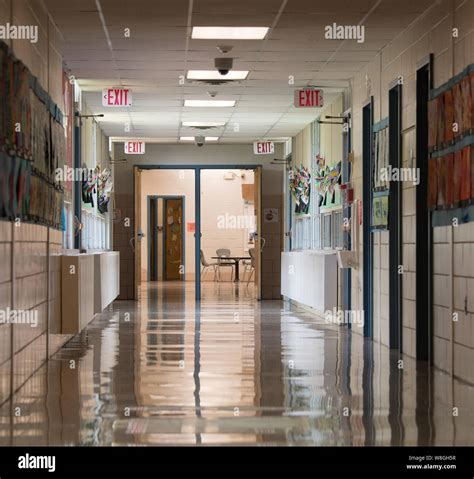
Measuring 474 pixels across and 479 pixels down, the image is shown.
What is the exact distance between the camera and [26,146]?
734 cm

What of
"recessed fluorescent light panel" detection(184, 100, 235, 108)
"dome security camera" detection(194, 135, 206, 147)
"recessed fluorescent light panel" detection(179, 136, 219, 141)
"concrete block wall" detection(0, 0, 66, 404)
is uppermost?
"recessed fluorescent light panel" detection(184, 100, 235, 108)

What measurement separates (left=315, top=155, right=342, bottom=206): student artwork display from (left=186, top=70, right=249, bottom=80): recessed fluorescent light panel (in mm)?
1954

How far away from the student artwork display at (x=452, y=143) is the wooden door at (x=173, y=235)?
1922cm

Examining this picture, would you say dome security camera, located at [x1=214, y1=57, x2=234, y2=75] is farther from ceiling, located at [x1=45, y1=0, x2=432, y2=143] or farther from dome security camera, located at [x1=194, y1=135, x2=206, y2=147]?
dome security camera, located at [x1=194, y1=135, x2=206, y2=147]

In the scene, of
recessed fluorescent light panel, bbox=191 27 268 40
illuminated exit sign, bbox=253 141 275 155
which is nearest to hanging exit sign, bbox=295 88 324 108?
recessed fluorescent light panel, bbox=191 27 268 40

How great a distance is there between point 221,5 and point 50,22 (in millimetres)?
1587

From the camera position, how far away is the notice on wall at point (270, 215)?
62.9ft

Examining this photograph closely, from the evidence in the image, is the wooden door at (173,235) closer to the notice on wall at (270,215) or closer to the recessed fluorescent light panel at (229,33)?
the notice on wall at (270,215)

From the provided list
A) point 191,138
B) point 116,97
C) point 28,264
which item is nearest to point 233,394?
point 28,264

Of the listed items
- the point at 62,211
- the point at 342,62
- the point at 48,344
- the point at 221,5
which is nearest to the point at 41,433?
the point at 48,344

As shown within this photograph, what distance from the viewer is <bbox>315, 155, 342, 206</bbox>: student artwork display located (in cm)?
1315

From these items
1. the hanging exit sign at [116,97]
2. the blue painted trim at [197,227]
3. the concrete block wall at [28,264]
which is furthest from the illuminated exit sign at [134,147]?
the concrete block wall at [28,264]

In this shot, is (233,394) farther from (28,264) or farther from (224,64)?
(224,64)
